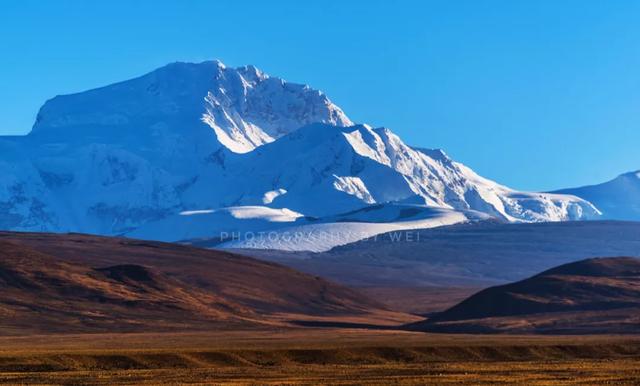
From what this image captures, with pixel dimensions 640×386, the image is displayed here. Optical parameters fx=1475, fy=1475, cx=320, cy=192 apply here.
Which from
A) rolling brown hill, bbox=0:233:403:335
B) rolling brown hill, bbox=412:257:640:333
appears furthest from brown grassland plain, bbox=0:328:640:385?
rolling brown hill, bbox=0:233:403:335

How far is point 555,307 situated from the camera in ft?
573

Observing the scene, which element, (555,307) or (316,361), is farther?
(555,307)

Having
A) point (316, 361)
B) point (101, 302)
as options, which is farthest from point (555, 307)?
point (316, 361)

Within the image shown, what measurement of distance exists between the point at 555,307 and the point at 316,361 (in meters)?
81.2

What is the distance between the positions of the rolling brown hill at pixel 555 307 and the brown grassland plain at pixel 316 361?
28994mm

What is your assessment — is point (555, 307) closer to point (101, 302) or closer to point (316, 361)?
point (101, 302)

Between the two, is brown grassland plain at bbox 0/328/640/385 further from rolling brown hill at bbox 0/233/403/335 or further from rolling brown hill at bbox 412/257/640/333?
rolling brown hill at bbox 0/233/403/335

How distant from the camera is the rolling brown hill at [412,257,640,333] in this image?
154 meters

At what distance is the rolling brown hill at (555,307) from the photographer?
153625 millimetres

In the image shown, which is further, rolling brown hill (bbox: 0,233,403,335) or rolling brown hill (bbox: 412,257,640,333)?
rolling brown hill (bbox: 0,233,403,335)

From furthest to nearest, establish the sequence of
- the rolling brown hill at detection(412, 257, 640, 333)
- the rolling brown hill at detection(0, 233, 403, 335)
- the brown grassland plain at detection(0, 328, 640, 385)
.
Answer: the rolling brown hill at detection(0, 233, 403, 335)
the rolling brown hill at detection(412, 257, 640, 333)
the brown grassland plain at detection(0, 328, 640, 385)

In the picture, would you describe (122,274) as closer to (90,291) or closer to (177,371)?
(90,291)

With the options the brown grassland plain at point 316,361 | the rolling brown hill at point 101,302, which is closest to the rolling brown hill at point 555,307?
the rolling brown hill at point 101,302

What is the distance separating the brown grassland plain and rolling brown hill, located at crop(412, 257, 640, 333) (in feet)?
95.1
